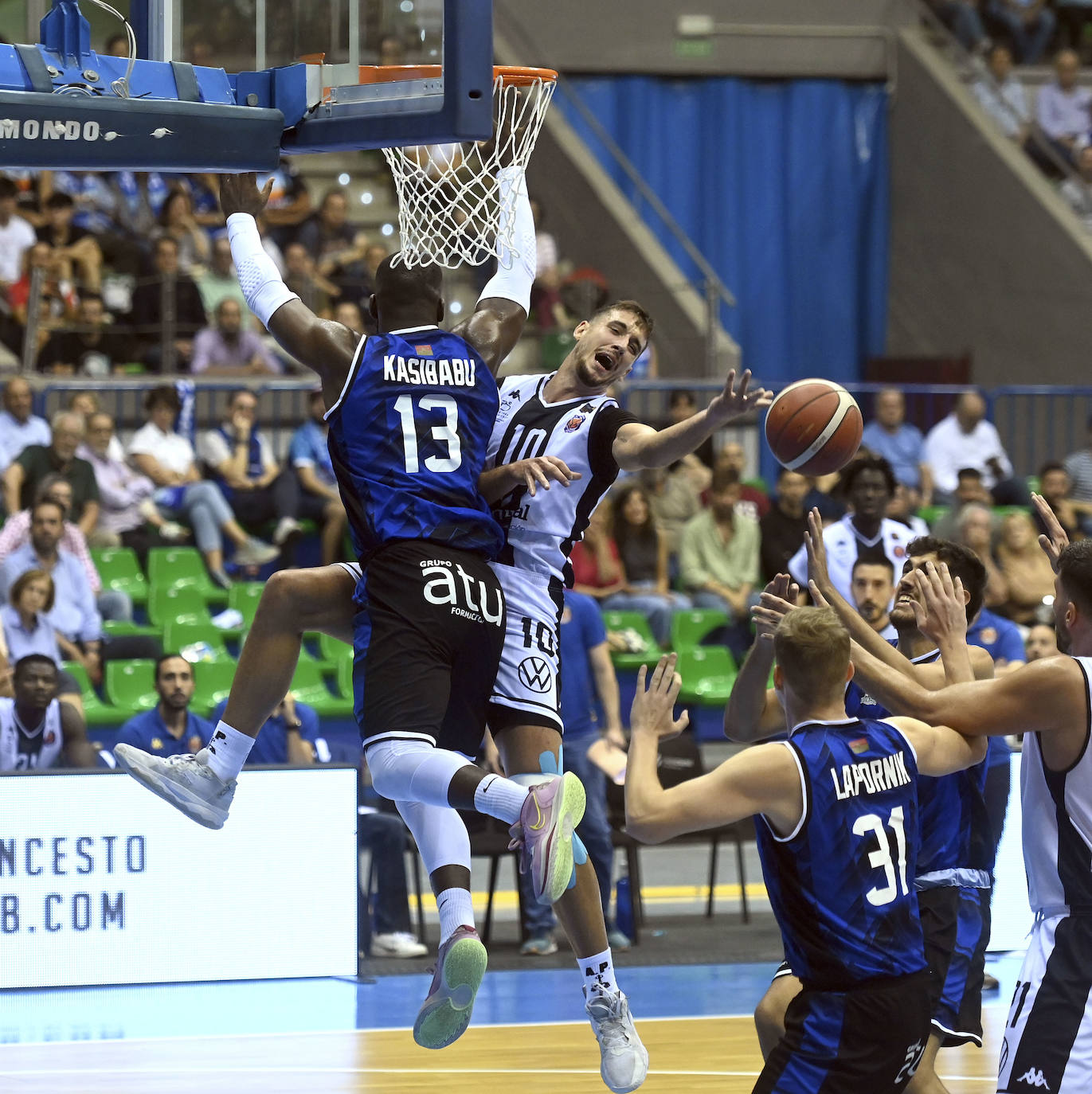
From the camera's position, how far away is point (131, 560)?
12.7 m

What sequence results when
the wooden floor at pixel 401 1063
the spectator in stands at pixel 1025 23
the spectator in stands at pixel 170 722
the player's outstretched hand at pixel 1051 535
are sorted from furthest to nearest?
the spectator in stands at pixel 1025 23 < the spectator in stands at pixel 170 722 < the wooden floor at pixel 401 1063 < the player's outstretched hand at pixel 1051 535

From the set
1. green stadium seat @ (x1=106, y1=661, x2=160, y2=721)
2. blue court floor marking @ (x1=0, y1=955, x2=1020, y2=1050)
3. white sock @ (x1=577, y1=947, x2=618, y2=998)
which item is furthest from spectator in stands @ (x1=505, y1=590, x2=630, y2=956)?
white sock @ (x1=577, y1=947, x2=618, y2=998)

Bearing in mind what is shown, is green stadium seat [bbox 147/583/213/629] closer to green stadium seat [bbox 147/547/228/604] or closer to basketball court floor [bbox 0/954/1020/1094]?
green stadium seat [bbox 147/547/228/604]

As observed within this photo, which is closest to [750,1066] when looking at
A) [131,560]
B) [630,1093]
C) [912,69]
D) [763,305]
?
[630,1093]

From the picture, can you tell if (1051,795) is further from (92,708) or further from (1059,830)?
(92,708)

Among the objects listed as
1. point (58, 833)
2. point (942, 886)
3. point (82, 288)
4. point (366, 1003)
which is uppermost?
point (82, 288)

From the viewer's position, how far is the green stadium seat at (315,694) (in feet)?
39.7

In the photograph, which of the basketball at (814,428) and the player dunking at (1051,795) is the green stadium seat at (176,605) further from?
the player dunking at (1051,795)

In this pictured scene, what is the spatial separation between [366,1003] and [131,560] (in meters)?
4.48

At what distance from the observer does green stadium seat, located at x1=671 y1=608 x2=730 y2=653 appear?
13.2 metres

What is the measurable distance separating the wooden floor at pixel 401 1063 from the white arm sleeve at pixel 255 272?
3277 mm

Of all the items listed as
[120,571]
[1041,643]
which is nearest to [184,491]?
[120,571]

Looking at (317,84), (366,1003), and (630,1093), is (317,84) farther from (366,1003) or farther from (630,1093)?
(366,1003)

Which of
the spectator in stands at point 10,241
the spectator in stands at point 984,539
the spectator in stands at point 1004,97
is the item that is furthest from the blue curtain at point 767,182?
the spectator in stands at point 10,241
